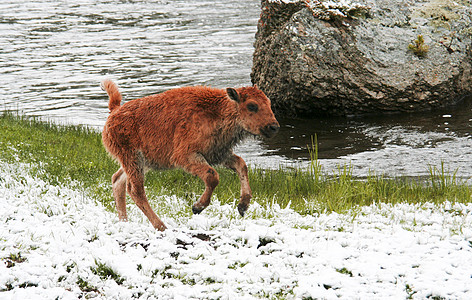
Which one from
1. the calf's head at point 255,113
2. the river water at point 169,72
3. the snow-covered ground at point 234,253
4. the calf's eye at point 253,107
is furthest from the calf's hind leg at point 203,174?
the river water at point 169,72

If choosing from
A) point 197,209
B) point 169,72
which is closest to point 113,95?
point 197,209

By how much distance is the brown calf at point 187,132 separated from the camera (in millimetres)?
5715

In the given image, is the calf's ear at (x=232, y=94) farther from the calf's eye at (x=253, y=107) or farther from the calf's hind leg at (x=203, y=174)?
the calf's hind leg at (x=203, y=174)

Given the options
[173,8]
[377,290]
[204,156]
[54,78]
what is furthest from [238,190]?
Answer: [173,8]

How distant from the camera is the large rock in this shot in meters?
12.0

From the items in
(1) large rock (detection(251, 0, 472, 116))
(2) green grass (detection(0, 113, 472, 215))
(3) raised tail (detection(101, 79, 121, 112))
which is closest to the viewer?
(3) raised tail (detection(101, 79, 121, 112))

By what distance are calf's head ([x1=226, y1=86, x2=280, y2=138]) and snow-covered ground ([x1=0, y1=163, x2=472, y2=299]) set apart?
984 mm

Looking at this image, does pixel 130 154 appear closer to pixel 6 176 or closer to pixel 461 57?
pixel 6 176

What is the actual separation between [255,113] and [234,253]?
1.35 metres

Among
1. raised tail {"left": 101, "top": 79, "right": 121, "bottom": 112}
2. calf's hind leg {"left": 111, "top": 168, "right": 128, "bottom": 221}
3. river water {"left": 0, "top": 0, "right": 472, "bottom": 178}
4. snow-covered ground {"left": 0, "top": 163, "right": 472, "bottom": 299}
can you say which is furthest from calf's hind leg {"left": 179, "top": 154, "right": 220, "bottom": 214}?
river water {"left": 0, "top": 0, "right": 472, "bottom": 178}

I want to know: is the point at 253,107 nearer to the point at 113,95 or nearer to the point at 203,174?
the point at 203,174

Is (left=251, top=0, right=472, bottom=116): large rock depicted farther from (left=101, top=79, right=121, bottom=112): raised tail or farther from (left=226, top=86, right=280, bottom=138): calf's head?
(left=226, top=86, right=280, bottom=138): calf's head

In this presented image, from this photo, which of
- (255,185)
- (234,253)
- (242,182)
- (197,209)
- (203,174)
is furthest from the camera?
(255,185)

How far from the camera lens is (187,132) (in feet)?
18.9
